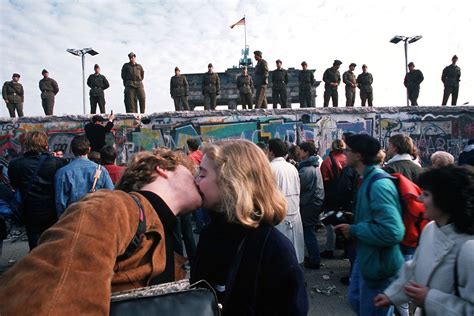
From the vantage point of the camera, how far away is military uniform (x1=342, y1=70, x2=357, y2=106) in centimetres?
1415

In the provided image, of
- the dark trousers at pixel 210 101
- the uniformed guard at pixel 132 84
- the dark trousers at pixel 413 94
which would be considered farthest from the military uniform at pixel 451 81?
the uniformed guard at pixel 132 84

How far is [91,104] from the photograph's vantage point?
12844mm

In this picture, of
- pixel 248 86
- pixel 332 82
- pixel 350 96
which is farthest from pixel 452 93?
pixel 248 86

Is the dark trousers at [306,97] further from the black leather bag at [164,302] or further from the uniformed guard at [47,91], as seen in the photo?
the black leather bag at [164,302]

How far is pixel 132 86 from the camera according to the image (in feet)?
41.1

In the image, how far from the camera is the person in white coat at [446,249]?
1821mm

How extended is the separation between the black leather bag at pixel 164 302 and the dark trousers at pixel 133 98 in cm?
1216

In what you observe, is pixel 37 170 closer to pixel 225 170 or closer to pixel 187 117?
pixel 225 170

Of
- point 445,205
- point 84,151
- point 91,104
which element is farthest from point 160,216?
point 91,104

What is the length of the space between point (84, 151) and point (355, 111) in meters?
9.75

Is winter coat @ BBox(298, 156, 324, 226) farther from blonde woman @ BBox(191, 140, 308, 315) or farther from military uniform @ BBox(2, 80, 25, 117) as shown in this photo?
military uniform @ BBox(2, 80, 25, 117)

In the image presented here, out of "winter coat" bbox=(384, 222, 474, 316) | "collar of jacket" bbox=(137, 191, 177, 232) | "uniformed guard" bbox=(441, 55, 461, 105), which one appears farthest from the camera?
"uniformed guard" bbox=(441, 55, 461, 105)

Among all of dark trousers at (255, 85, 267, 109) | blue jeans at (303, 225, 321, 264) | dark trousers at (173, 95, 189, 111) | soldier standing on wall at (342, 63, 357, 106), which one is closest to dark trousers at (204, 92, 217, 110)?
dark trousers at (173, 95, 189, 111)

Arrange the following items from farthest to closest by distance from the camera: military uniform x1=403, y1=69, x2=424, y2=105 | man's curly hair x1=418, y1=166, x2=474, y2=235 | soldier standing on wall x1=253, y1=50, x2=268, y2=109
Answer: military uniform x1=403, y1=69, x2=424, y2=105, soldier standing on wall x1=253, y1=50, x2=268, y2=109, man's curly hair x1=418, y1=166, x2=474, y2=235
